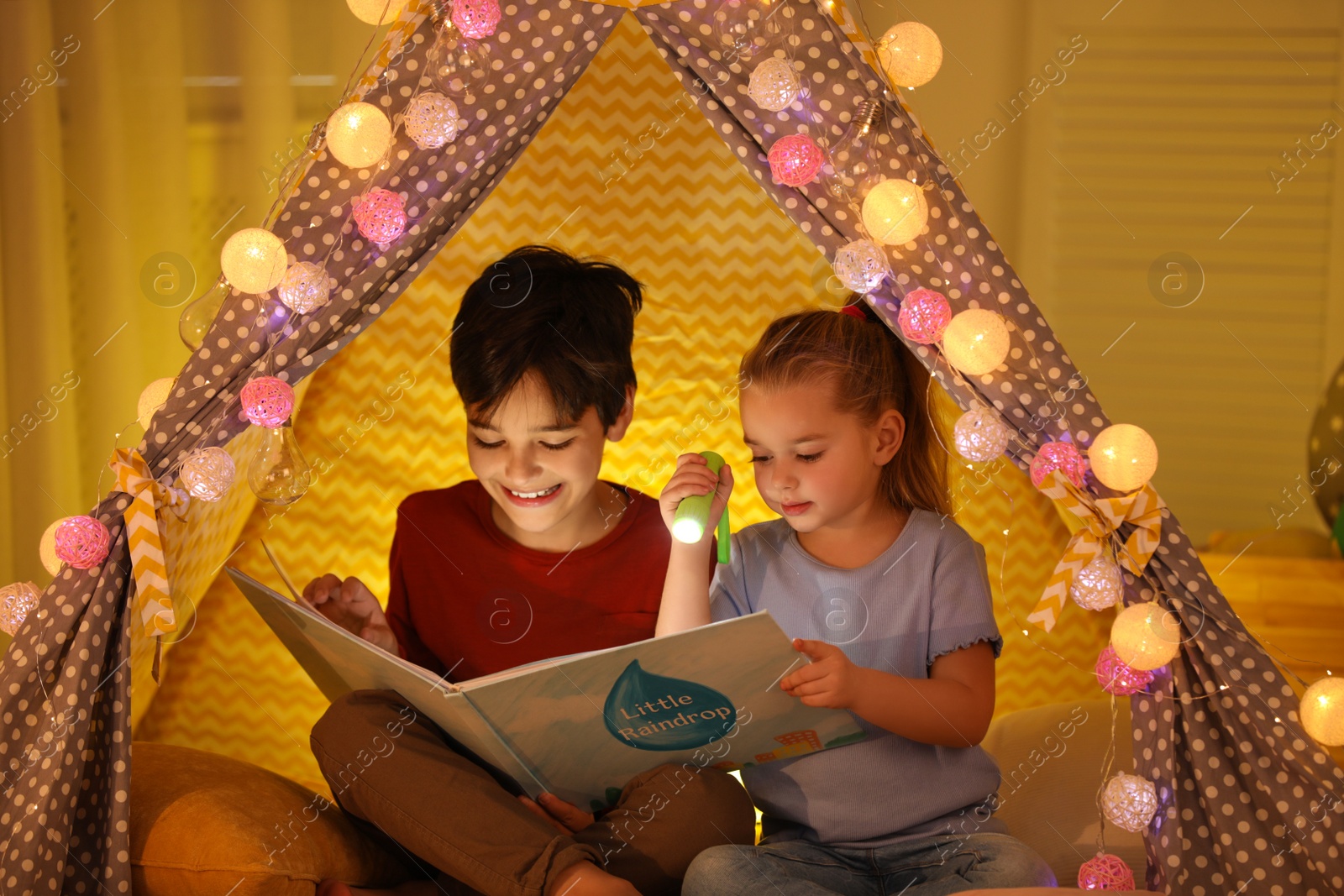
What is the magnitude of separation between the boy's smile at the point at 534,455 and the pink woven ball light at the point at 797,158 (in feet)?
1.38

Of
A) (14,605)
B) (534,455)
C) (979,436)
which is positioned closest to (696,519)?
(534,455)

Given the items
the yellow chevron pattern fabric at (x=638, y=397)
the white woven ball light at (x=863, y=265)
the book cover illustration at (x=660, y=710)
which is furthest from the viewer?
the yellow chevron pattern fabric at (x=638, y=397)

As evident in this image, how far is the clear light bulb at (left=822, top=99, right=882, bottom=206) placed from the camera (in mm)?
1316

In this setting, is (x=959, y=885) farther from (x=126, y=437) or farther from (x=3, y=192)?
(x=3, y=192)

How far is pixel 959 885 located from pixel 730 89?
927 mm

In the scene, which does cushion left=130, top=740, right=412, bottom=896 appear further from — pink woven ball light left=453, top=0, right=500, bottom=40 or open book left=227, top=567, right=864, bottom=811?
pink woven ball light left=453, top=0, right=500, bottom=40

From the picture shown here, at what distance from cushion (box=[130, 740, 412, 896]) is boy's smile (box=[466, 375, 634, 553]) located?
445 millimetres

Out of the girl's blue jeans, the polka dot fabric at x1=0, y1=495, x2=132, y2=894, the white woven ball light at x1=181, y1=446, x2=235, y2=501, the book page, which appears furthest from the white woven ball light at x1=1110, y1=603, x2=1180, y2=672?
the polka dot fabric at x1=0, y1=495, x2=132, y2=894

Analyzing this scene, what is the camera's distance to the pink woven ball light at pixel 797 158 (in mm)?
1293

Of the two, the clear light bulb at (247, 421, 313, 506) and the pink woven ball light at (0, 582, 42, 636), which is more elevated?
the clear light bulb at (247, 421, 313, 506)

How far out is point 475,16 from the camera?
1293 millimetres

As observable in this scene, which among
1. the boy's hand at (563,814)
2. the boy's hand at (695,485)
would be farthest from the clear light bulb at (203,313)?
the boy's hand at (563,814)

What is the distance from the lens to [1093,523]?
1293 millimetres

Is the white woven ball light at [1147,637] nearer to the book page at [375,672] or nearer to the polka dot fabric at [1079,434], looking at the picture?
the polka dot fabric at [1079,434]
